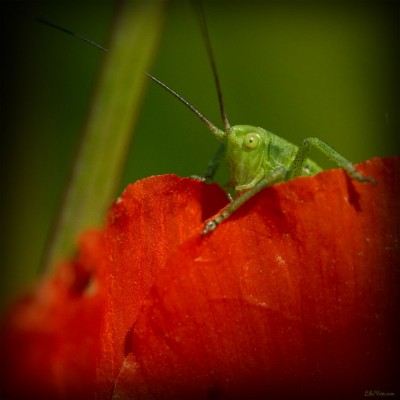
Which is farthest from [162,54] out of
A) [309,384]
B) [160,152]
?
[309,384]

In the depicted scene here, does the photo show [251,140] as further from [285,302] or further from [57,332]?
[57,332]

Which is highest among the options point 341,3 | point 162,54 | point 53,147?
point 341,3

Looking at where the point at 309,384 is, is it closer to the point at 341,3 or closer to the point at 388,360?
the point at 388,360

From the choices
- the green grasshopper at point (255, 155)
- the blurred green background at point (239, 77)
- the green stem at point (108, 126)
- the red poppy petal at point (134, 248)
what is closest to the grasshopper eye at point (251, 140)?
the green grasshopper at point (255, 155)

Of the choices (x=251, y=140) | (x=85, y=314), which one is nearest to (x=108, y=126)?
(x=85, y=314)

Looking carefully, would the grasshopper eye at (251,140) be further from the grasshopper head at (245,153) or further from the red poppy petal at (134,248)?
the red poppy petal at (134,248)

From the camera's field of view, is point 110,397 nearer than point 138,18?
No

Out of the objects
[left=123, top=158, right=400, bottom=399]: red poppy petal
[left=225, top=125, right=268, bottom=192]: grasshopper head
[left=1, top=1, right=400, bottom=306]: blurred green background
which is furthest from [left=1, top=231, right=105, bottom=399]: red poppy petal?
[left=225, top=125, right=268, bottom=192]: grasshopper head
